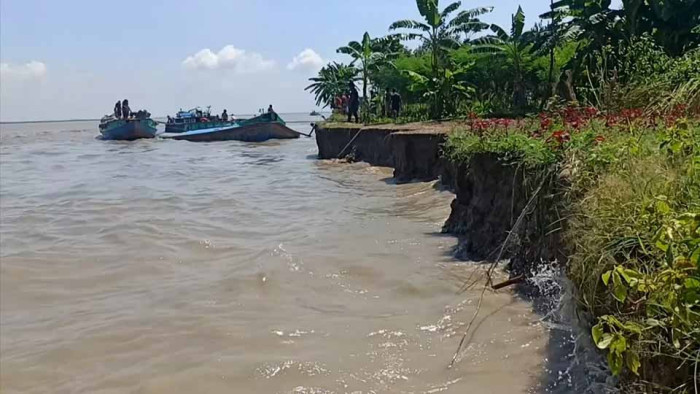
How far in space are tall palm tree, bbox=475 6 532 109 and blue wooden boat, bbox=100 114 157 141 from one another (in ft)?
80.0

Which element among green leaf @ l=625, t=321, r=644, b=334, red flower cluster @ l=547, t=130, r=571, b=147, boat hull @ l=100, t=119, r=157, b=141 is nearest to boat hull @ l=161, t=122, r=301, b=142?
boat hull @ l=100, t=119, r=157, b=141

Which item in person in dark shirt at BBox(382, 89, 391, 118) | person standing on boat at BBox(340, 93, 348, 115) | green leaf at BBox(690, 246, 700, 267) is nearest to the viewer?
green leaf at BBox(690, 246, 700, 267)

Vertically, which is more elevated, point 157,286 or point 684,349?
point 684,349

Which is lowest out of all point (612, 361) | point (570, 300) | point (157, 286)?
point (157, 286)

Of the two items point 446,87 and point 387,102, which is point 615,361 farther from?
point 387,102

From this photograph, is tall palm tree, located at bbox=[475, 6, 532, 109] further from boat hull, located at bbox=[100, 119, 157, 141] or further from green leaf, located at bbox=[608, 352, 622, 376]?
boat hull, located at bbox=[100, 119, 157, 141]

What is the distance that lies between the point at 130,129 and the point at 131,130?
0.28 ft

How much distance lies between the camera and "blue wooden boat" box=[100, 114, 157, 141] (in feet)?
135

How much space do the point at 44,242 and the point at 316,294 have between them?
5.67 m

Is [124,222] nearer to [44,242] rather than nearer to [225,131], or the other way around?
[44,242]

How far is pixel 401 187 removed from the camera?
50.8 feet

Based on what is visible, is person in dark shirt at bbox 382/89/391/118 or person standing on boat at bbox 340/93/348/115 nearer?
person in dark shirt at bbox 382/89/391/118

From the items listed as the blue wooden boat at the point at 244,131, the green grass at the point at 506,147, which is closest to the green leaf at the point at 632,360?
the green grass at the point at 506,147

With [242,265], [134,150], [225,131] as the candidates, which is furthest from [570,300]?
[225,131]
